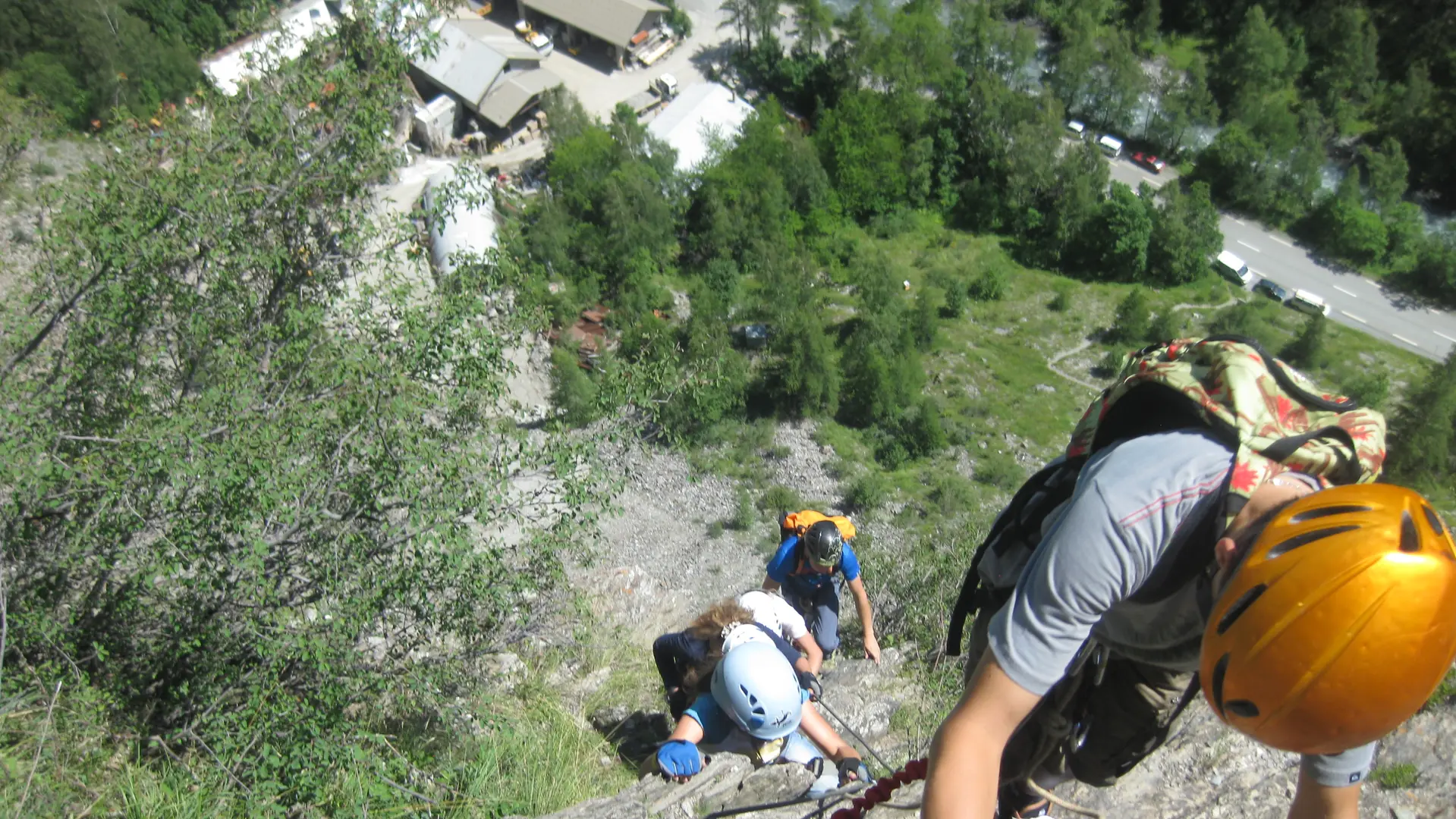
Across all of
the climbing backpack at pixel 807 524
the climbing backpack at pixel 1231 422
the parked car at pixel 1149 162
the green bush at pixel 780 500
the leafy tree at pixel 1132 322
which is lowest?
the green bush at pixel 780 500

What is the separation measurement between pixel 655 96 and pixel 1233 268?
21087 mm

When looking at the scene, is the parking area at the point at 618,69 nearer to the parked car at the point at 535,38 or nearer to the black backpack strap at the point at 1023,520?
the parked car at the point at 535,38

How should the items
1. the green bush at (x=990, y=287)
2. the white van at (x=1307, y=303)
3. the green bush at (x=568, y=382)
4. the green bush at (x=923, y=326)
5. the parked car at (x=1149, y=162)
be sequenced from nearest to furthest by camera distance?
the green bush at (x=568, y=382), the green bush at (x=923, y=326), the white van at (x=1307, y=303), the green bush at (x=990, y=287), the parked car at (x=1149, y=162)

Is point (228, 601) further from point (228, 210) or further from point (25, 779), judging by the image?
point (228, 210)

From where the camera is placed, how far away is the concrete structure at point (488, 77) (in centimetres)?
3503

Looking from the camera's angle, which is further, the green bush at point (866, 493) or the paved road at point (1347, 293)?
the paved road at point (1347, 293)

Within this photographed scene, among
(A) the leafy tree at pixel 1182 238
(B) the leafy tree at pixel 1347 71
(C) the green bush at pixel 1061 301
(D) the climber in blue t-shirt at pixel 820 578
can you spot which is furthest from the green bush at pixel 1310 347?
(D) the climber in blue t-shirt at pixel 820 578

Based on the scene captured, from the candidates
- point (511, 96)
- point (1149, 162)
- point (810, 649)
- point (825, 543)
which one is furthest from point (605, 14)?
point (810, 649)

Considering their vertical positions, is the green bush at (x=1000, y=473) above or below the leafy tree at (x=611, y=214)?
below

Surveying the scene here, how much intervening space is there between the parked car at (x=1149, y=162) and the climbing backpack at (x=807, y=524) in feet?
108

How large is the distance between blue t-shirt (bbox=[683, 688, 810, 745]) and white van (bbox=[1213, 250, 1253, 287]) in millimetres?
30549

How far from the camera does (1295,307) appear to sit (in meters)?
A: 30.2

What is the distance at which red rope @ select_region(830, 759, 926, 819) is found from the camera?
11.5ft

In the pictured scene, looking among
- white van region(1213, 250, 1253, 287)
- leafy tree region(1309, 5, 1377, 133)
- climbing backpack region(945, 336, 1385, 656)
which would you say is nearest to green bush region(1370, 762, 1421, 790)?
climbing backpack region(945, 336, 1385, 656)
